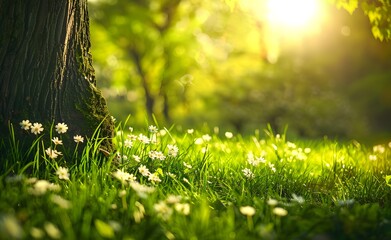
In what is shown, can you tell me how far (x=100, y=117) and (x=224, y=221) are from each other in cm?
191

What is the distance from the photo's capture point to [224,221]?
3.06 metres

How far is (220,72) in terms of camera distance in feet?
62.3

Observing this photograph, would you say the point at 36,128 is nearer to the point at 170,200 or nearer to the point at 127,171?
the point at 127,171

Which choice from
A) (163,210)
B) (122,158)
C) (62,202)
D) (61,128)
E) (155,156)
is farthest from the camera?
(122,158)

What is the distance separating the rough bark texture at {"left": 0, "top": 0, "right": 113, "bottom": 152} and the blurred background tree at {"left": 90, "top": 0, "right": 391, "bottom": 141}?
1015 centimetres

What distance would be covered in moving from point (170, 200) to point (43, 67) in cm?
193

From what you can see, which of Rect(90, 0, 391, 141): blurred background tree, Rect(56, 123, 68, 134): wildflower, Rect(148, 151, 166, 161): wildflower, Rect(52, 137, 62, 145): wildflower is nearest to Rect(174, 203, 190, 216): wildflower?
Rect(148, 151, 166, 161): wildflower

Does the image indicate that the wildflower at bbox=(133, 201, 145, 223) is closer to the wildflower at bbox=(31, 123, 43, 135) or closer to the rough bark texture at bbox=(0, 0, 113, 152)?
the wildflower at bbox=(31, 123, 43, 135)

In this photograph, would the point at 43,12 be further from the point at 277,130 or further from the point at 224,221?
the point at 277,130

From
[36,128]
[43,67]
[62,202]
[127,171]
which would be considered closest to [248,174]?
[127,171]

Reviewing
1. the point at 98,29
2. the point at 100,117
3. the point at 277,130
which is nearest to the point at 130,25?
the point at 98,29

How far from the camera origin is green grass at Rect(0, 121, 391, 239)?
9.22ft

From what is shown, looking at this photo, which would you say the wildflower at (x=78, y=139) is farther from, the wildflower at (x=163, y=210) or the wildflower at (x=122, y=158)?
the wildflower at (x=163, y=210)

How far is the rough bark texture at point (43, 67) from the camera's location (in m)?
4.16
